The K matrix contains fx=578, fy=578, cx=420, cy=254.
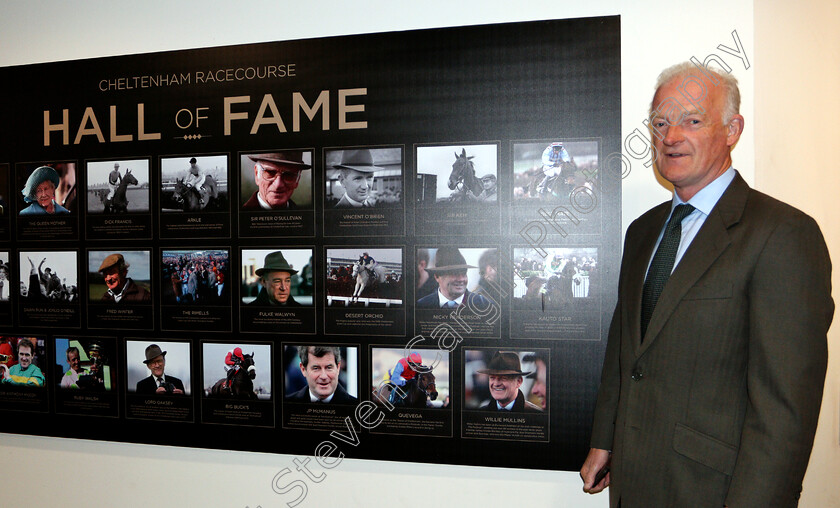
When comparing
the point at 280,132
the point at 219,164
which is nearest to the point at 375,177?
the point at 280,132

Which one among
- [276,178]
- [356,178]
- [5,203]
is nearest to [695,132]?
[356,178]

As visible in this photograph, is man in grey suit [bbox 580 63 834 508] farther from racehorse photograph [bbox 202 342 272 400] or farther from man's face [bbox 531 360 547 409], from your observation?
racehorse photograph [bbox 202 342 272 400]

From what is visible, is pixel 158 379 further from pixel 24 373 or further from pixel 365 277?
pixel 365 277

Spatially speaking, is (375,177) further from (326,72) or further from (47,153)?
(47,153)

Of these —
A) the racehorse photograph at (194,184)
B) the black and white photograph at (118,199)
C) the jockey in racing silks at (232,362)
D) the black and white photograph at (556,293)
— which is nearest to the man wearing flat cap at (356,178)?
the racehorse photograph at (194,184)

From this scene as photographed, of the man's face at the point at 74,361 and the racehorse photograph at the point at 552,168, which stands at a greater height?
the racehorse photograph at the point at 552,168

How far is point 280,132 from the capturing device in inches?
88.6

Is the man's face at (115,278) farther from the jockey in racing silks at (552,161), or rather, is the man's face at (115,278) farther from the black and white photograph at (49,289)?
the jockey in racing silks at (552,161)

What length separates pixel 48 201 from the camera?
2.46 m

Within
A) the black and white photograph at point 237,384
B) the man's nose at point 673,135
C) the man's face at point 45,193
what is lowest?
the black and white photograph at point 237,384

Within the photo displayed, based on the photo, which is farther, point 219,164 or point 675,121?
point 219,164

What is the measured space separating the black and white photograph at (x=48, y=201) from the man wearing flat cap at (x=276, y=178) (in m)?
0.83

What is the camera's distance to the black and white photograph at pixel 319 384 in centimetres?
221

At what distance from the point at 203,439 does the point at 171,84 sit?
144cm
